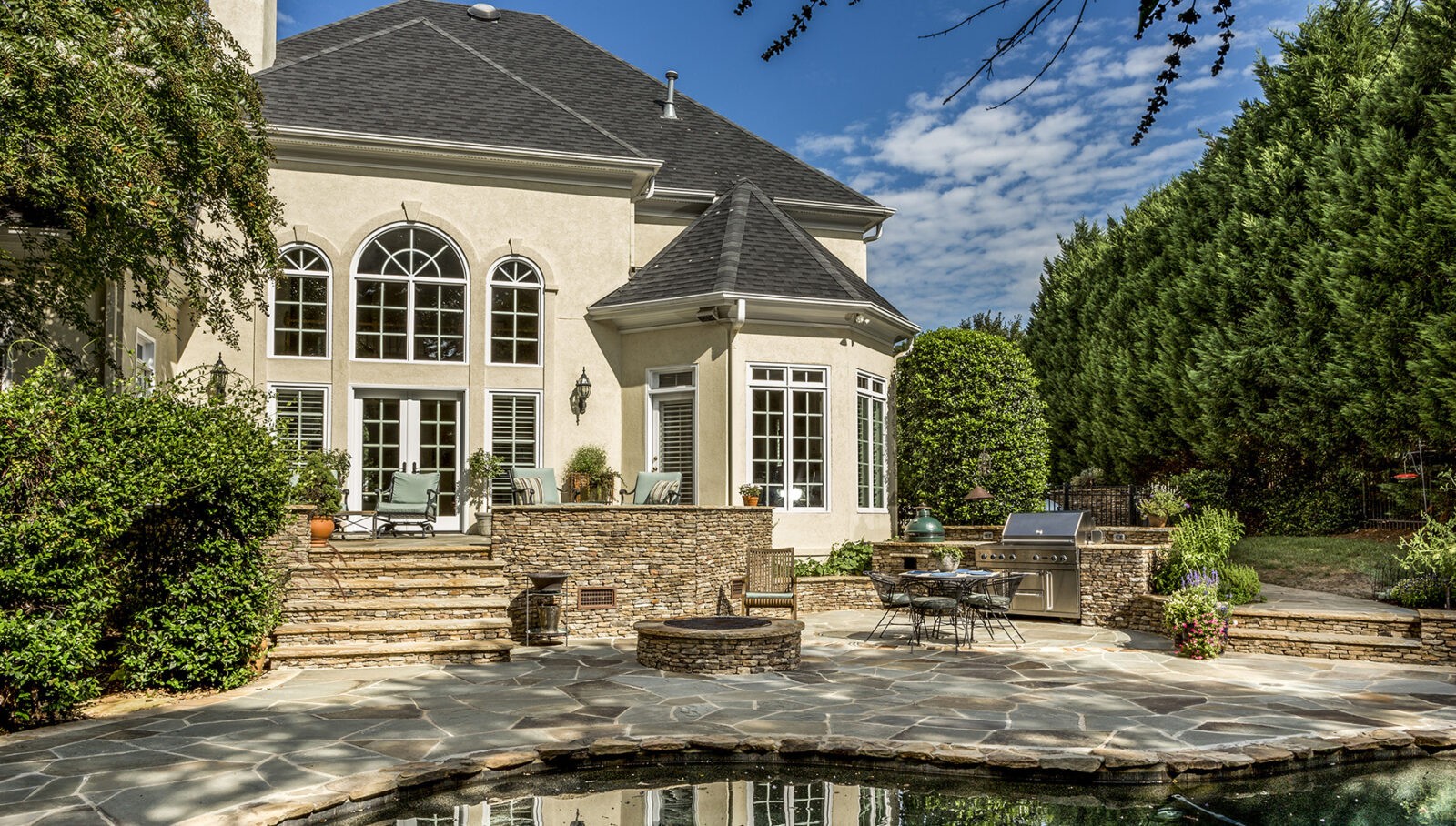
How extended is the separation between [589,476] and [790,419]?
3441mm

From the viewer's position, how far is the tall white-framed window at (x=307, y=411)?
1569 cm

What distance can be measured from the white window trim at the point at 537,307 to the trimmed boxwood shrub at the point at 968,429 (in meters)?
6.67

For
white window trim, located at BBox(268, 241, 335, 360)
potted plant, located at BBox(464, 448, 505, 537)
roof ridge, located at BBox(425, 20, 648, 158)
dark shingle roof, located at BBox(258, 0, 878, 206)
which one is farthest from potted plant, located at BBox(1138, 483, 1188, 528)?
white window trim, located at BBox(268, 241, 335, 360)

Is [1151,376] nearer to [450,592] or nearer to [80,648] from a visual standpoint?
[450,592]

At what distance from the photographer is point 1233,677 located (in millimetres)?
10141

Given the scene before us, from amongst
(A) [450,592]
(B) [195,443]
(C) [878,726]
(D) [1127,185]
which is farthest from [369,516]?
(D) [1127,185]

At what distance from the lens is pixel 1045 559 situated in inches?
557

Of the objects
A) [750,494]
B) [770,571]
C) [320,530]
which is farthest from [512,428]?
[770,571]

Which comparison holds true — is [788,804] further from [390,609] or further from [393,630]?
[390,609]

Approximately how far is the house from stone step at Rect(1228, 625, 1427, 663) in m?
6.24

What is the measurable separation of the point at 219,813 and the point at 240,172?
7452 mm

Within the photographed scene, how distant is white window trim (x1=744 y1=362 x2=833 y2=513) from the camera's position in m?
15.7

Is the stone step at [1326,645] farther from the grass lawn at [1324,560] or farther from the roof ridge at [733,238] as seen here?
the roof ridge at [733,238]

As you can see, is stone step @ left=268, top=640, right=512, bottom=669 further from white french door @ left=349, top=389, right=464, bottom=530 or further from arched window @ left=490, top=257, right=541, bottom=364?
arched window @ left=490, top=257, right=541, bottom=364
